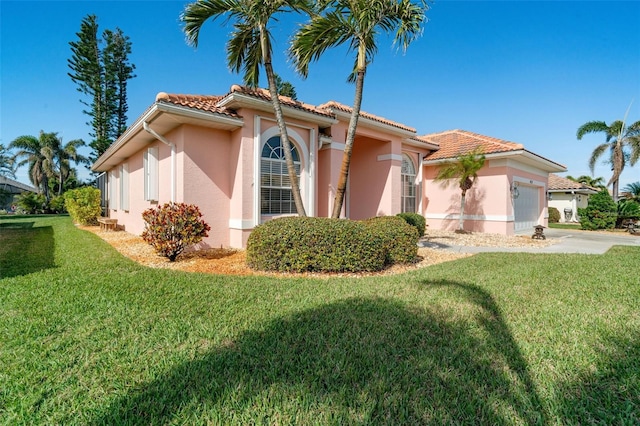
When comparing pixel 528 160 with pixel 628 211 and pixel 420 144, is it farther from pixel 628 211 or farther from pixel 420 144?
pixel 628 211

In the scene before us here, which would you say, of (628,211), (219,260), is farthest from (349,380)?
(628,211)

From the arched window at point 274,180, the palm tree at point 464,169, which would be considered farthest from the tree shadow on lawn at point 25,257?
the palm tree at point 464,169

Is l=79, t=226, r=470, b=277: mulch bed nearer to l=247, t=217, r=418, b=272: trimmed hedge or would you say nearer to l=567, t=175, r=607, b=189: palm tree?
l=247, t=217, r=418, b=272: trimmed hedge

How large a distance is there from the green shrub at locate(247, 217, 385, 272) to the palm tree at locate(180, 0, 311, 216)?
1562mm

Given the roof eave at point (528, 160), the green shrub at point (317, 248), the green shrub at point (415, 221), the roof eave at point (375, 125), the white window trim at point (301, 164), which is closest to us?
the green shrub at point (317, 248)

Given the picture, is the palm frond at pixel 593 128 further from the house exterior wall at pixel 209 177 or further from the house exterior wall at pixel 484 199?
the house exterior wall at pixel 209 177

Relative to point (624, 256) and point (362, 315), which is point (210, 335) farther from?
point (624, 256)

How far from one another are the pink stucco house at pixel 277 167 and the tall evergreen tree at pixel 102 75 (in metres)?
13.9

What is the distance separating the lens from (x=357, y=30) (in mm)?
8133

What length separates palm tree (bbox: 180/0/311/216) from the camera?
25.4 feet

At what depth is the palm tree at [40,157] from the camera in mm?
37469

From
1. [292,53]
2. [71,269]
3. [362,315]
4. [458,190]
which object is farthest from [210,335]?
[458,190]

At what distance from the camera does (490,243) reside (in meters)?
12.5

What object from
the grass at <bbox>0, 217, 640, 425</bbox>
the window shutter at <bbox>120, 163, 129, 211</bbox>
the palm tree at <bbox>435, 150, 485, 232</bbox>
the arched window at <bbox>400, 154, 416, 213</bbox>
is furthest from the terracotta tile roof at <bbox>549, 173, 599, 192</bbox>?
the window shutter at <bbox>120, 163, 129, 211</bbox>
